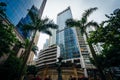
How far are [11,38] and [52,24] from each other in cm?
733

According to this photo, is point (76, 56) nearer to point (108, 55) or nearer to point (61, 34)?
point (61, 34)

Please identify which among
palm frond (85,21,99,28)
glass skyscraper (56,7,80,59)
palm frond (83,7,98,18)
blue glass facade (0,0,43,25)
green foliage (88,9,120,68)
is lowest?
green foliage (88,9,120,68)

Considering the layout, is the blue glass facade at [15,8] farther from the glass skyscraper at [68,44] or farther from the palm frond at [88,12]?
the glass skyscraper at [68,44]

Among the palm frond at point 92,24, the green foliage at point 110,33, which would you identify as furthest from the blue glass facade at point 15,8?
the green foliage at point 110,33

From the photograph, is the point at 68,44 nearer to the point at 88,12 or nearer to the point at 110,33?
the point at 88,12

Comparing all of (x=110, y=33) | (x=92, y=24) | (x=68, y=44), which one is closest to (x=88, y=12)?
(x=92, y=24)

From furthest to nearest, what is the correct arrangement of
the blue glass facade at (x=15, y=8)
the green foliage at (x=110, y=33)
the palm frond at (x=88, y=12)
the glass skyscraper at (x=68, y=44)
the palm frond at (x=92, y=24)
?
the glass skyscraper at (x=68, y=44), the blue glass facade at (x=15, y=8), the palm frond at (x=88, y=12), the palm frond at (x=92, y=24), the green foliage at (x=110, y=33)

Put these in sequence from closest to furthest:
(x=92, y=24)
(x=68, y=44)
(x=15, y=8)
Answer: (x=92, y=24) → (x=15, y=8) → (x=68, y=44)

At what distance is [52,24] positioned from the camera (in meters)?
16.9

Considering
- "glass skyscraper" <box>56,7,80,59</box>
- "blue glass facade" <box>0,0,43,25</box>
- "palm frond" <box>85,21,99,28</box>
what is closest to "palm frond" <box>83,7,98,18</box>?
"palm frond" <box>85,21,99,28</box>

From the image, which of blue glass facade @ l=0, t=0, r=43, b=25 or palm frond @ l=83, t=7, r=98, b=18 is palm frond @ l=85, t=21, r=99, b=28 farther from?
blue glass facade @ l=0, t=0, r=43, b=25

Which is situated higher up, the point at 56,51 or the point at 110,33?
the point at 56,51

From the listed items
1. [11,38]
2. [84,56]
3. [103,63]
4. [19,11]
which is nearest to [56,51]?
[84,56]

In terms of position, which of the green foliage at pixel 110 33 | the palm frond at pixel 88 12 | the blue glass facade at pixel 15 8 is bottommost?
the green foliage at pixel 110 33
